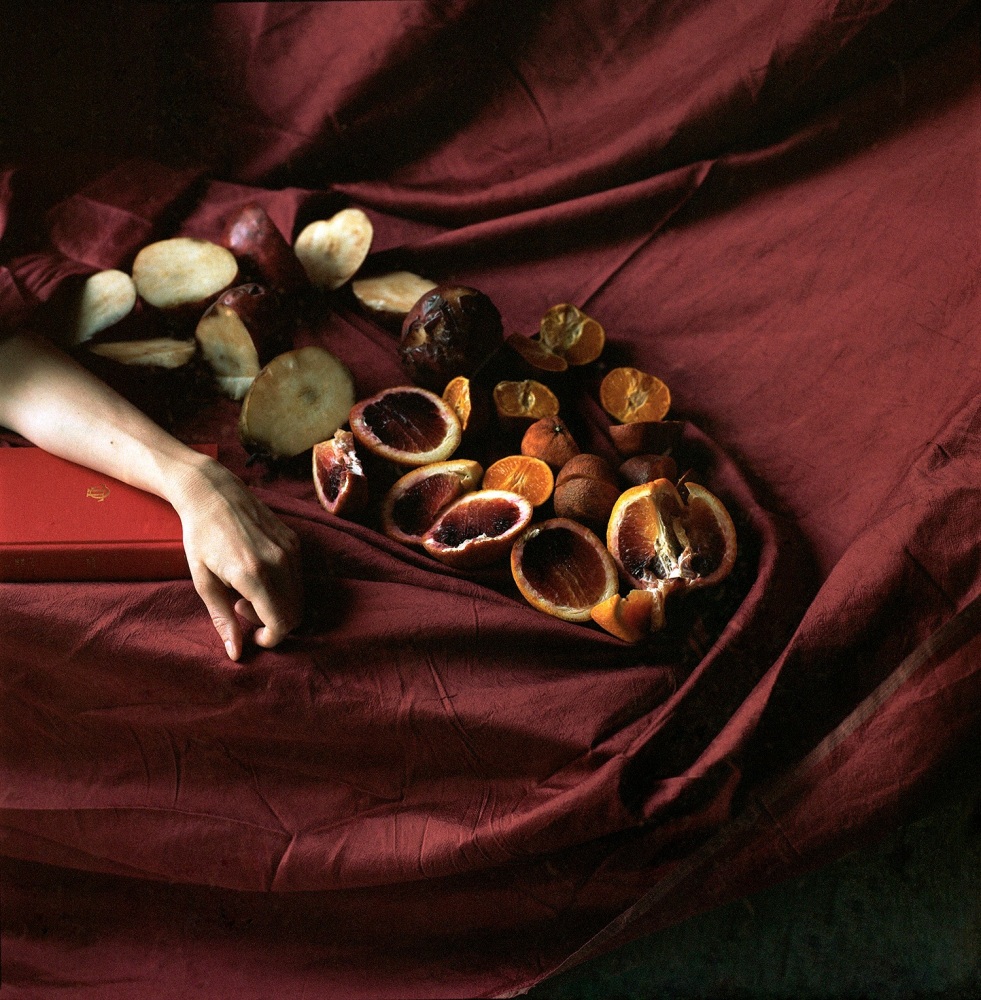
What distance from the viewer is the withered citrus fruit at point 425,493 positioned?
1.17m

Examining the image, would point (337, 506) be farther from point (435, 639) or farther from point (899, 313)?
point (899, 313)

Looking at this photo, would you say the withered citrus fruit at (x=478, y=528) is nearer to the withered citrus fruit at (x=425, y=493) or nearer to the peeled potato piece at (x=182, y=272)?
the withered citrus fruit at (x=425, y=493)

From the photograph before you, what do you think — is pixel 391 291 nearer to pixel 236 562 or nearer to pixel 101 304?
pixel 101 304

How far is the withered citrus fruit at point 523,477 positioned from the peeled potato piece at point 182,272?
55cm

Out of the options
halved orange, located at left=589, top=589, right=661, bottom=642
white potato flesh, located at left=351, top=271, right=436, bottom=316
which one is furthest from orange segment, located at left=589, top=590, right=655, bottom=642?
white potato flesh, located at left=351, top=271, right=436, bottom=316

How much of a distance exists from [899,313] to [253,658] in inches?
37.4

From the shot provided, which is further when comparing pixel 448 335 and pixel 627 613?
pixel 448 335

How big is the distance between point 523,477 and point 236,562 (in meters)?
0.39

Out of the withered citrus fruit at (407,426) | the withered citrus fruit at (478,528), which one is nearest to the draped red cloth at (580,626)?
the withered citrus fruit at (478,528)

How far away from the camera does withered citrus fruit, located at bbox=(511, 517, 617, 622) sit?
3.55 ft

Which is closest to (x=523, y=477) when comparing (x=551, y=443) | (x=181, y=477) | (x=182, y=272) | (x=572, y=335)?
(x=551, y=443)

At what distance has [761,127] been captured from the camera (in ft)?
4.50

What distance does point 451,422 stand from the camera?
4.09 feet

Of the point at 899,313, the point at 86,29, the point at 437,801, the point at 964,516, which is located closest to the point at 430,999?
the point at 437,801
